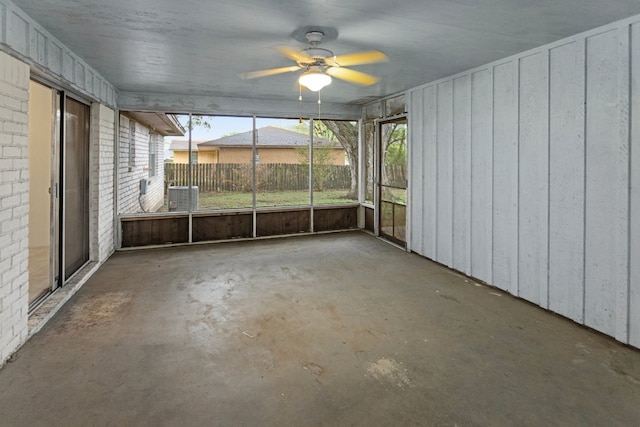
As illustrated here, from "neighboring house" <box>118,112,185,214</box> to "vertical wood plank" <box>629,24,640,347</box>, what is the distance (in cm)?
628

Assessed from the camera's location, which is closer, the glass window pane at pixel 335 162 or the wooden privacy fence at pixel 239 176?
the wooden privacy fence at pixel 239 176

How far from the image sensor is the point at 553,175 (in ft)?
11.5

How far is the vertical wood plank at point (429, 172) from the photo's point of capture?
17.3 ft

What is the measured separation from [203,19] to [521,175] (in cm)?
330

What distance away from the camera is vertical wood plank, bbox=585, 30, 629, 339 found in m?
2.92

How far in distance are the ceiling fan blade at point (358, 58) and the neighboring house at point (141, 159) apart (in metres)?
3.86

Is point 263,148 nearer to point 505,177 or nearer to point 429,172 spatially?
point 429,172

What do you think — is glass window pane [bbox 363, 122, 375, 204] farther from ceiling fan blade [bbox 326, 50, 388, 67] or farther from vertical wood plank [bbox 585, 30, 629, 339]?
vertical wood plank [bbox 585, 30, 629, 339]

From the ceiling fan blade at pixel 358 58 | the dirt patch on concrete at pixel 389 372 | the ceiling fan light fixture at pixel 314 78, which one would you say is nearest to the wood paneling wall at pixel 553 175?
the ceiling fan blade at pixel 358 58

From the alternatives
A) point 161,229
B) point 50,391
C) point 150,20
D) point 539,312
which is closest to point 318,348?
point 50,391

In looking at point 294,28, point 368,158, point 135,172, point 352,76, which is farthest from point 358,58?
point 135,172

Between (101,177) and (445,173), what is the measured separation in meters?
4.62

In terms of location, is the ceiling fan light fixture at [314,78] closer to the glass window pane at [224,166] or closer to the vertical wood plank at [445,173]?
the vertical wood plank at [445,173]

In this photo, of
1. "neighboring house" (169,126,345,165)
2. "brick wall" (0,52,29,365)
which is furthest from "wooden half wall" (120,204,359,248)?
"brick wall" (0,52,29,365)
